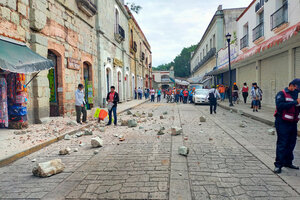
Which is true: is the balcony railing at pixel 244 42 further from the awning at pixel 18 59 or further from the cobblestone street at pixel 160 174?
the awning at pixel 18 59

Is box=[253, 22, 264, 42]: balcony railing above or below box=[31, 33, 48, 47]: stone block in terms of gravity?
above

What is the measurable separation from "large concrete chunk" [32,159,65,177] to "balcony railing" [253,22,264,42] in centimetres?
1462

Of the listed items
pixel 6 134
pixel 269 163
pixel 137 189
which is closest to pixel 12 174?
pixel 137 189

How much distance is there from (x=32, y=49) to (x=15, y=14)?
125cm

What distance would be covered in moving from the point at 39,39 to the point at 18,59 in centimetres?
239

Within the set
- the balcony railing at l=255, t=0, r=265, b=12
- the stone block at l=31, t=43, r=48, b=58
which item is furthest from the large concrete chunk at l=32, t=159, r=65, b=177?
the balcony railing at l=255, t=0, r=265, b=12

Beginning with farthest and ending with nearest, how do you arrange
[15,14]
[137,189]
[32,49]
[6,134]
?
1. [32,49]
2. [15,14]
3. [6,134]
4. [137,189]

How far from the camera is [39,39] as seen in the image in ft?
26.9

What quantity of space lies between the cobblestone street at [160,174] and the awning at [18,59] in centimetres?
229

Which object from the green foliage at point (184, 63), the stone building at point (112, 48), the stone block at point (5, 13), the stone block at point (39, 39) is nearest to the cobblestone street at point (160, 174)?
the stone block at point (5, 13)

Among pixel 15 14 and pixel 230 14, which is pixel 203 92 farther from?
pixel 15 14

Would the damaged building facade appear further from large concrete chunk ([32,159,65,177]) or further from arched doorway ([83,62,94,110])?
large concrete chunk ([32,159,65,177])

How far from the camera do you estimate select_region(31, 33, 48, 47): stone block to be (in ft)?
26.1

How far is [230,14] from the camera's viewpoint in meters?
25.7
